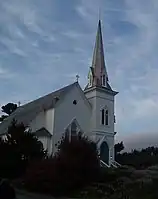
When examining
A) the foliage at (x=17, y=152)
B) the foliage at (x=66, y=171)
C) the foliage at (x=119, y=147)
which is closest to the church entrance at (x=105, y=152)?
the foliage at (x=17, y=152)

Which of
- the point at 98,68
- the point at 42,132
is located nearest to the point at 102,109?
the point at 98,68

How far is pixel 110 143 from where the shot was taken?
4747cm

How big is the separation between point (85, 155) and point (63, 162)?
1.54 meters

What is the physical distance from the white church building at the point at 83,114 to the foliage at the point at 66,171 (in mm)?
20591

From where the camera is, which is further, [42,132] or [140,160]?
[140,160]

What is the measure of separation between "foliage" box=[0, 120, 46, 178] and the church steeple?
21.6 metres

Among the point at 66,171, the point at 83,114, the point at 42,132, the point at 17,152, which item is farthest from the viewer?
the point at 83,114

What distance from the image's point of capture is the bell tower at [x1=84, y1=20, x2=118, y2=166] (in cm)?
4641

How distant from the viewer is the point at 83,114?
46375 millimetres

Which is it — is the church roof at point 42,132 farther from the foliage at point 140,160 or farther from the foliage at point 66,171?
the foliage at point 66,171

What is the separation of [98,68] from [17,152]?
26.6 metres

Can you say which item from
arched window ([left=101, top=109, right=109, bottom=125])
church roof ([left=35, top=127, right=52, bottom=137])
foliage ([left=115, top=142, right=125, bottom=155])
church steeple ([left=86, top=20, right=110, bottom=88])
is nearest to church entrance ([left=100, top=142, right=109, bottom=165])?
arched window ([left=101, top=109, right=109, bottom=125])

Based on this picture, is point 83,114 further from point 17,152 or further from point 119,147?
point 119,147

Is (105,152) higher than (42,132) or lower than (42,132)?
lower
